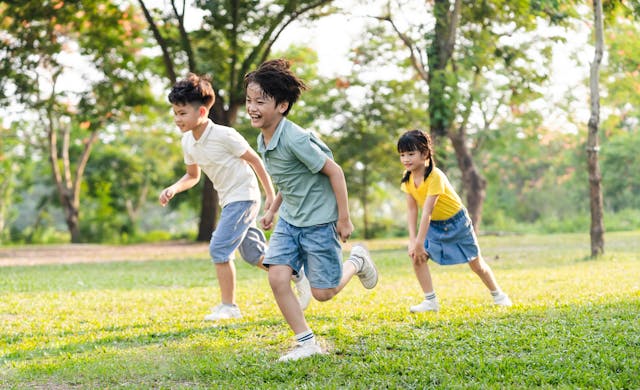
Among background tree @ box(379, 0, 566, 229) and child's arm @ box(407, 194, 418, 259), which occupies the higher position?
background tree @ box(379, 0, 566, 229)

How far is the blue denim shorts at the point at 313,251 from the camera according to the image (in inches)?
168

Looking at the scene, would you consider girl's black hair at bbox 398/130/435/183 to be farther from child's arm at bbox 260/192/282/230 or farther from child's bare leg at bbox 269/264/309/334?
child's bare leg at bbox 269/264/309/334

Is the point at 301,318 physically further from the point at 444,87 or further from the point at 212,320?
the point at 444,87

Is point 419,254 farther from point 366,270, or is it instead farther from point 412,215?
point 366,270

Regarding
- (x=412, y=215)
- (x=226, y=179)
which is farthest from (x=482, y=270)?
(x=226, y=179)

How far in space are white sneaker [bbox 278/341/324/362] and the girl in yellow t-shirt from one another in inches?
64.7

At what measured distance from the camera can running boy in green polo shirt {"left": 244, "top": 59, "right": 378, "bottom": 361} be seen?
4.18m

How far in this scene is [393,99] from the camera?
18.8 m

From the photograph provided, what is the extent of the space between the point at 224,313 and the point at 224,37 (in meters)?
12.5

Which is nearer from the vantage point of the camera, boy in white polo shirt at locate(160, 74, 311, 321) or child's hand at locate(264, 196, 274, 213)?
child's hand at locate(264, 196, 274, 213)

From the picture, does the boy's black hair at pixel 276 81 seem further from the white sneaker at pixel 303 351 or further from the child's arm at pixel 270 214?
the white sneaker at pixel 303 351

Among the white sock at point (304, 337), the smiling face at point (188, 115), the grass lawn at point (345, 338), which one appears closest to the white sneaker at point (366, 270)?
the grass lawn at point (345, 338)

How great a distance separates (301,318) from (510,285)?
13.6 feet

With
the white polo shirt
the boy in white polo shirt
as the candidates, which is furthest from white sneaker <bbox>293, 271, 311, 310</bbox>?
the white polo shirt
